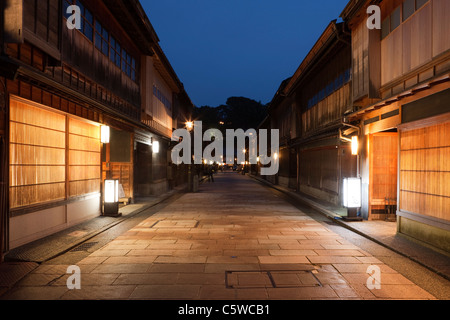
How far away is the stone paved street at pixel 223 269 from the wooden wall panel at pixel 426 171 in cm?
251

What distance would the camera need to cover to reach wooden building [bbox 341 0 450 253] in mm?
8227

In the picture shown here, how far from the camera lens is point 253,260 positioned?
7.57 metres

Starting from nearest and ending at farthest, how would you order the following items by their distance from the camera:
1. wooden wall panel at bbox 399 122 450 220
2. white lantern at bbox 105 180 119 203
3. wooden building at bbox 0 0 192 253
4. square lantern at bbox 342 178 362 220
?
wooden building at bbox 0 0 192 253 < wooden wall panel at bbox 399 122 450 220 < square lantern at bbox 342 178 362 220 < white lantern at bbox 105 180 119 203

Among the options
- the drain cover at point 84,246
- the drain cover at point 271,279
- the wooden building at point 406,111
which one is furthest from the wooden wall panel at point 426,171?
the drain cover at point 84,246

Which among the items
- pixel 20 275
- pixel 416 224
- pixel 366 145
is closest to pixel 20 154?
pixel 20 275

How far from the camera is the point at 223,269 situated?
689 cm

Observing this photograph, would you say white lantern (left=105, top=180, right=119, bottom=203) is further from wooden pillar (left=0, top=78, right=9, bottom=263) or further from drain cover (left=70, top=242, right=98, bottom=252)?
wooden pillar (left=0, top=78, right=9, bottom=263)

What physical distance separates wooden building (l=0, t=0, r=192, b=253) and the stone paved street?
254 cm

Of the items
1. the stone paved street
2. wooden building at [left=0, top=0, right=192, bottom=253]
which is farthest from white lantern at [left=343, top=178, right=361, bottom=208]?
wooden building at [left=0, top=0, right=192, bottom=253]

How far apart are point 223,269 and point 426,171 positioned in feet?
22.8

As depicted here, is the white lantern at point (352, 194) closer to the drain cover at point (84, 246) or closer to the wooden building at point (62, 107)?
the drain cover at point (84, 246)

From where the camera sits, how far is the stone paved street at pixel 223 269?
5.62m
